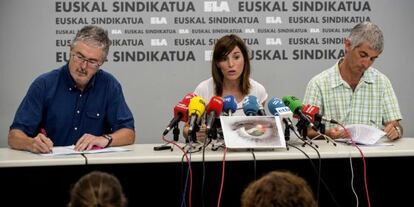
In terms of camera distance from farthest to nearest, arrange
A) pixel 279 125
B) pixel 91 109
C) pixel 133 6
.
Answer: pixel 133 6, pixel 91 109, pixel 279 125

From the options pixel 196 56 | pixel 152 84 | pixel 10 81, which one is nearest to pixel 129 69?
pixel 152 84

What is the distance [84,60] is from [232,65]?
3.29ft

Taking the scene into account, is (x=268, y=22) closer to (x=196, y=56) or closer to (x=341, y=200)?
(x=196, y=56)

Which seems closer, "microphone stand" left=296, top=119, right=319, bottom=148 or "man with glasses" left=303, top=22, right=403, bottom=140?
"microphone stand" left=296, top=119, right=319, bottom=148

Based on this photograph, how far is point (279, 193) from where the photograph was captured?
5.15ft

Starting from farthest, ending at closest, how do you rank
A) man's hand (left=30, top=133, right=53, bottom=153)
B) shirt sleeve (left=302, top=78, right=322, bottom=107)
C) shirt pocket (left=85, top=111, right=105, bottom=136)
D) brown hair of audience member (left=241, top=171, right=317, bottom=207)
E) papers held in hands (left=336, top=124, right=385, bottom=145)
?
shirt sleeve (left=302, top=78, right=322, bottom=107) → shirt pocket (left=85, top=111, right=105, bottom=136) → papers held in hands (left=336, top=124, right=385, bottom=145) → man's hand (left=30, top=133, right=53, bottom=153) → brown hair of audience member (left=241, top=171, right=317, bottom=207)

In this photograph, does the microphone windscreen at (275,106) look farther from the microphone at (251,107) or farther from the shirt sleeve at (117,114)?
the shirt sleeve at (117,114)

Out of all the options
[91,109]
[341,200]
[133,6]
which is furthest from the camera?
[133,6]

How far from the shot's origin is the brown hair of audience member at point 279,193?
156 cm

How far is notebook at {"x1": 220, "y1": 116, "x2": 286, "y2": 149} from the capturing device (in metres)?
2.93

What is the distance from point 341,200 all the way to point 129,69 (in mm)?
2273

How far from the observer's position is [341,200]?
3.29 m

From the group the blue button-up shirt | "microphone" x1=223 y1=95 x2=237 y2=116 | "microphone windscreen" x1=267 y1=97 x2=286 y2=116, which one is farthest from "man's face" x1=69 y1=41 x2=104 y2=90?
"microphone windscreen" x1=267 y1=97 x2=286 y2=116

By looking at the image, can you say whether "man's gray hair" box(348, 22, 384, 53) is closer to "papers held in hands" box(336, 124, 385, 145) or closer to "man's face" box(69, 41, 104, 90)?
"papers held in hands" box(336, 124, 385, 145)
